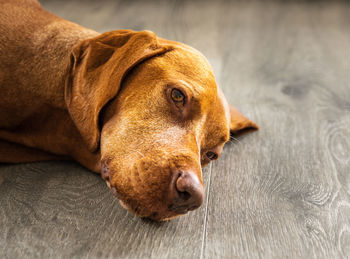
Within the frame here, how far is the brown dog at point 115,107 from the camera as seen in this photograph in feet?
5.14

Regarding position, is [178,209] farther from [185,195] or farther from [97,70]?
[97,70]

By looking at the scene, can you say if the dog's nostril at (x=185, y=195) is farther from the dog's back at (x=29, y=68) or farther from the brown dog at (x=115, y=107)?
the dog's back at (x=29, y=68)

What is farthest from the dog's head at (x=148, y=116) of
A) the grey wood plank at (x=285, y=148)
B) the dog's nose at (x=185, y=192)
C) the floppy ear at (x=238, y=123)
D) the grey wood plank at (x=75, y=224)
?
the floppy ear at (x=238, y=123)

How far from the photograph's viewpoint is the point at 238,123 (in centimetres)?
239

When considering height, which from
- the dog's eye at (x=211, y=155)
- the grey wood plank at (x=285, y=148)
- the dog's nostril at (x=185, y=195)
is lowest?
the grey wood plank at (x=285, y=148)

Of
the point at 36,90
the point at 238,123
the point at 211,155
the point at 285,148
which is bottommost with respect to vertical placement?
the point at 285,148

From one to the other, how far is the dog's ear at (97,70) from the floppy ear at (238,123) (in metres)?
0.68

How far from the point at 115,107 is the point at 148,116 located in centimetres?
18

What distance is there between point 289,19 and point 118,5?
1.94 m

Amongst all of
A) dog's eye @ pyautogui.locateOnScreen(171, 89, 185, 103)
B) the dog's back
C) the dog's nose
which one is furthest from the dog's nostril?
the dog's back

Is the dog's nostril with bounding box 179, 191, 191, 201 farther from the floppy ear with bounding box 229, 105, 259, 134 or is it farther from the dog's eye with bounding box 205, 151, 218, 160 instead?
the floppy ear with bounding box 229, 105, 259, 134

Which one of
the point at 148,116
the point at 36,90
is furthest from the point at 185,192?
the point at 36,90

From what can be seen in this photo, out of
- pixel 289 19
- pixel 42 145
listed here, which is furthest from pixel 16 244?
pixel 289 19

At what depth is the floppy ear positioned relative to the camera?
2363mm
